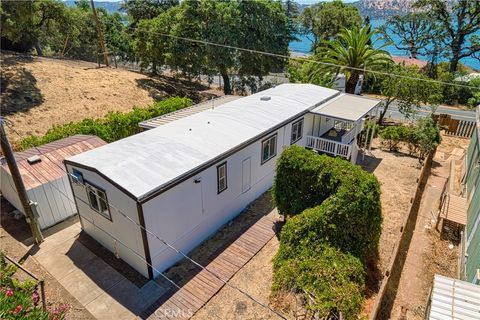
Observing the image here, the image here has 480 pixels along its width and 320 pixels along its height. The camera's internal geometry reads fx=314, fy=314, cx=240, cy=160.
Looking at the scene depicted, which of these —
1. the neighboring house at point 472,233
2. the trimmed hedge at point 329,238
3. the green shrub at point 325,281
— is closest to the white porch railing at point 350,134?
the neighboring house at point 472,233

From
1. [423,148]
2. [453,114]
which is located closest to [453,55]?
[453,114]

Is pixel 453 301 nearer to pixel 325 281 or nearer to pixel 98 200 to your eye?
pixel 325 281

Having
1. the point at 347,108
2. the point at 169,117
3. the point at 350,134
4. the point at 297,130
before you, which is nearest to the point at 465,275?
the point at 350,134

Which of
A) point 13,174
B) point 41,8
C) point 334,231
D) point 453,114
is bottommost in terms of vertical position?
point 453,114

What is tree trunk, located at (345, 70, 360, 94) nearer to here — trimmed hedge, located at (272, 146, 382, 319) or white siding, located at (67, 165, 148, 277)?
trimmed hedge, located at (272, 146, 382, 319)

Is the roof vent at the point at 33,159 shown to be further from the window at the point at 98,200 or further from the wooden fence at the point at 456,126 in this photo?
the wooden fence at the point at 456,126

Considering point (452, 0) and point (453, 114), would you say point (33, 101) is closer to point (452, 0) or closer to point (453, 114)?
point (453, 114)
